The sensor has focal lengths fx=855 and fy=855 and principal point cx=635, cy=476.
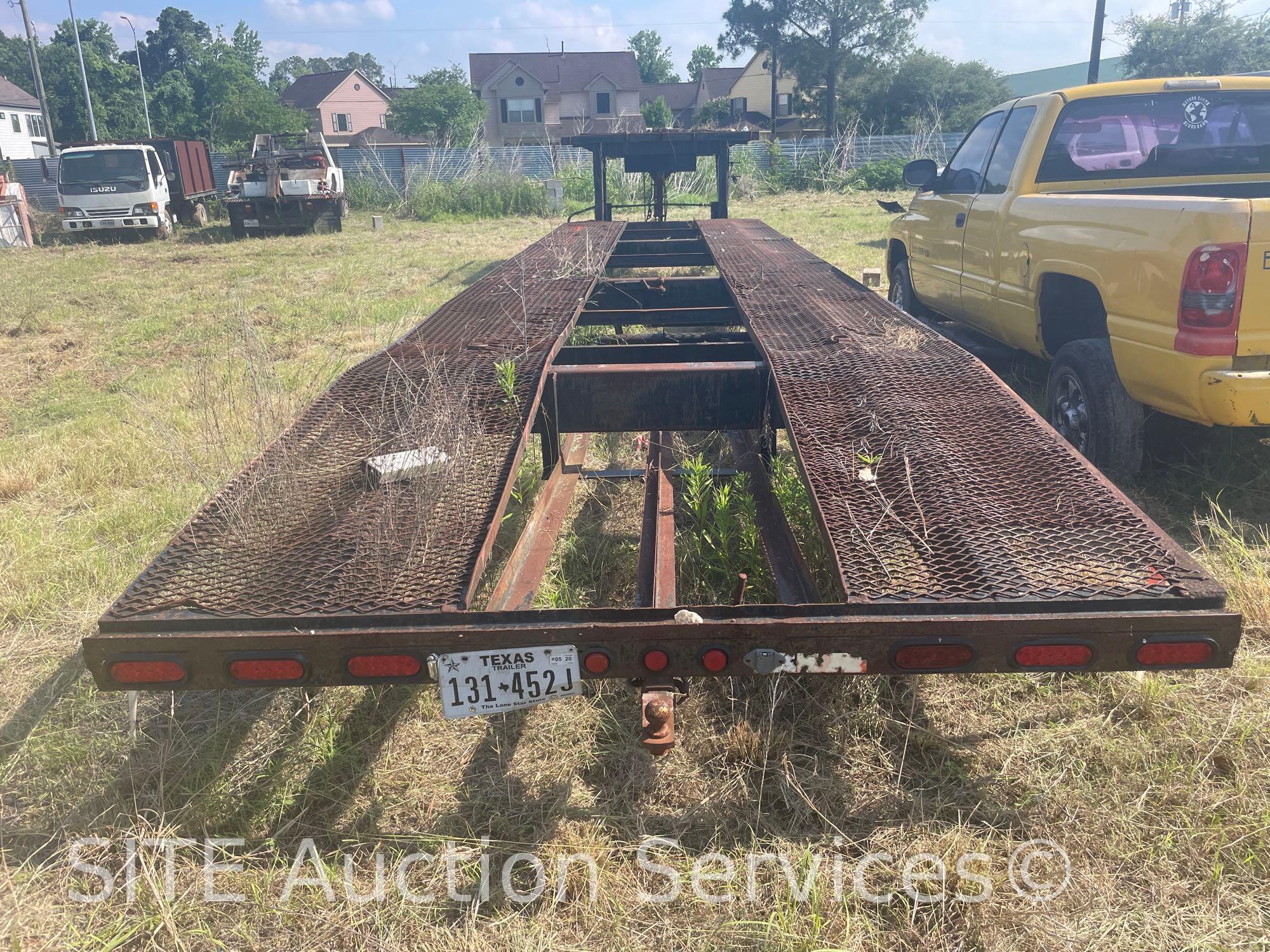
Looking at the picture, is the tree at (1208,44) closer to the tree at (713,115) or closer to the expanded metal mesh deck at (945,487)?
the tree at (713,115)

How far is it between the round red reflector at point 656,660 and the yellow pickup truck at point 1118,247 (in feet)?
8.58

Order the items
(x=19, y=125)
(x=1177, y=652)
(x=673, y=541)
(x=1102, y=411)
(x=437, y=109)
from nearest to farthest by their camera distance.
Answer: (x=1177, y=652) → (x=673, y=541) → (x=1102, y=411) → (x=437, y=109) → (x=19, y=125)

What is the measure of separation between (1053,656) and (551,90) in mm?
61452

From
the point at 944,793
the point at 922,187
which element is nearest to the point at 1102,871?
the point at 944,793

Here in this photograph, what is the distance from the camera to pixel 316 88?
2554 inches

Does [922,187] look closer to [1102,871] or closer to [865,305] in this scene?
[865,305]

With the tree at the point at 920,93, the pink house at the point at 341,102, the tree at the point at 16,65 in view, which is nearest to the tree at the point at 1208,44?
the tree at the point at 920,93

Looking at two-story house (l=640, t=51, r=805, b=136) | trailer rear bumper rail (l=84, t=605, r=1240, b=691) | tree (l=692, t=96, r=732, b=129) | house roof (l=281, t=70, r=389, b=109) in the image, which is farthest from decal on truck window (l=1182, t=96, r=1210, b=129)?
house roof (l=281, t=70, r=389, b=109)

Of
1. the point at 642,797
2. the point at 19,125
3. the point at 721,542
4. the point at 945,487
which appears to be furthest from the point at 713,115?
the point at 642,797

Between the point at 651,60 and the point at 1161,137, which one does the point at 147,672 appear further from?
the point at 651,60

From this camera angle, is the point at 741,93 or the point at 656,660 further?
the point at 741,93

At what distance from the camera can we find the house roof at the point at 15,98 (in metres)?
52.0

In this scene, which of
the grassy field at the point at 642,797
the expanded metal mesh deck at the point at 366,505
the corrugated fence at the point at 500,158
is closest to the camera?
the grassy field at the point at 642,797

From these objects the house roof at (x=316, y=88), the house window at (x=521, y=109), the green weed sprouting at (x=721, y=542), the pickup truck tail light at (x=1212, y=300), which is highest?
the house roof at (x=316, y=88)
